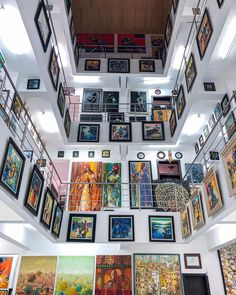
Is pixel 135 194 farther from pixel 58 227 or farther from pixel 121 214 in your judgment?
pixel 58 227

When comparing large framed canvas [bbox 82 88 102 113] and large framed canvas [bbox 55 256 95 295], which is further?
large framed canvas [bbox 82 88 102 113]

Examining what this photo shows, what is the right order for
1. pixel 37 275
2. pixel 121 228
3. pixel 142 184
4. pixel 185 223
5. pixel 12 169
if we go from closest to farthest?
pixel 12 169
pixel 185 223
pixel 121 228
pixel 37 275
pixel 142 184

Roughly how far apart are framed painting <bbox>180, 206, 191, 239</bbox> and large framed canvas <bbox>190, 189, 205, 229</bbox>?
1.35ft

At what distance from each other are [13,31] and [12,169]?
3.54 m

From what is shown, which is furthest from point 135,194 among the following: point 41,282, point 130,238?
point 41,282

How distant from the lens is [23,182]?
172 inches

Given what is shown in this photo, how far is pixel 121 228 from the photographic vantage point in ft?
21.8

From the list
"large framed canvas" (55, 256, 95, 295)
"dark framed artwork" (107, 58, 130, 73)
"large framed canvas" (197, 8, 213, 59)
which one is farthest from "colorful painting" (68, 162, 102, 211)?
"large framed canvas" (197, 8, 213, 59)

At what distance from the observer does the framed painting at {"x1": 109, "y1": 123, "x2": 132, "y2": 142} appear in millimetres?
8773

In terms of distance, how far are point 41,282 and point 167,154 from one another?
18.9 ft

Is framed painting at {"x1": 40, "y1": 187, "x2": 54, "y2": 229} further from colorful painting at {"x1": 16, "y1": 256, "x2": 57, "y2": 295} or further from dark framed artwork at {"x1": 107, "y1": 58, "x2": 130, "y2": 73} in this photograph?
dark framed artwork at {"x1": 107, "y1": 58, "x2": 130, "y2": 73}

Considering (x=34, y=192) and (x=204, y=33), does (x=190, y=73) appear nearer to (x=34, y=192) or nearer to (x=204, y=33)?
(x=204, y=33)

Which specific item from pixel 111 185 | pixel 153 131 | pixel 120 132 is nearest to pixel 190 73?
pixel 153 131

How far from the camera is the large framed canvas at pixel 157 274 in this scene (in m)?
7.25
